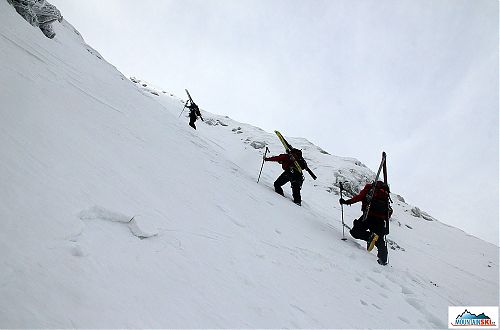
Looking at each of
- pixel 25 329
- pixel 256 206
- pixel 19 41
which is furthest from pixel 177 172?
pixel 19 41

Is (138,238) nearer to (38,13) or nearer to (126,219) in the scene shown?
(126,219)

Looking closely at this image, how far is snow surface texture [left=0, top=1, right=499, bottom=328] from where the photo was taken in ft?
9.09

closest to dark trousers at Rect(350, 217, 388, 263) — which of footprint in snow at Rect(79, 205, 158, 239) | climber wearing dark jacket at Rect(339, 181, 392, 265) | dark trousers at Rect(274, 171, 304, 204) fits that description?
climber wearing dark jacket at Rect(339, 181, 392, 265)

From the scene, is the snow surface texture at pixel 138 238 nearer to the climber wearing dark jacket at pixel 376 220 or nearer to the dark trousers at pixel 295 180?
the climber wearing dark jacket at pixel 376 220

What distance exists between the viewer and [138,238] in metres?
3.93

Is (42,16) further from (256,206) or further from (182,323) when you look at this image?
(182,323)

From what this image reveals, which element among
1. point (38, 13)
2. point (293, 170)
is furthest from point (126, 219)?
point (38, 13)

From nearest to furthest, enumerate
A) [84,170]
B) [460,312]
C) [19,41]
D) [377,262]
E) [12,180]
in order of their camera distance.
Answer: [12,180]
[84,170]
[460,312]
[377,262]
[19,41]

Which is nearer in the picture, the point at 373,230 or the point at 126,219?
the point at 126,219

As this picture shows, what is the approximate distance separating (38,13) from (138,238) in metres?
13.8

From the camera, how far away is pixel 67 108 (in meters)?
6.98

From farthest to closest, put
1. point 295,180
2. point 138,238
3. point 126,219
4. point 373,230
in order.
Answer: point 295,180 → point 373,230 → point 126,219 → point 138,238

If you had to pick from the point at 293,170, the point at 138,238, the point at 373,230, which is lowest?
the point at 138,238

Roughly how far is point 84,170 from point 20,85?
10.6 ft
